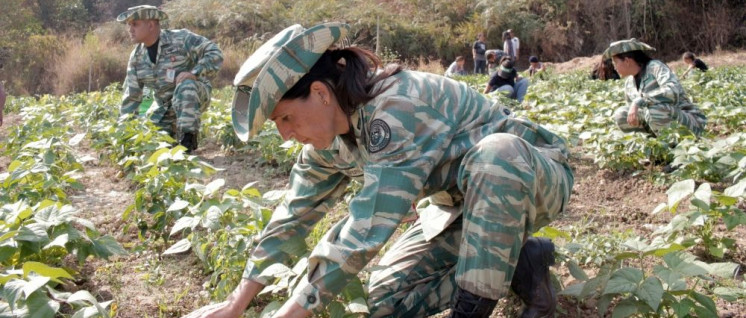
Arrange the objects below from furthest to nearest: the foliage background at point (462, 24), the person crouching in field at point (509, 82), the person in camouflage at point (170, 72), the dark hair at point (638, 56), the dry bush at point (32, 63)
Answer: the foliage background at point (462, 24), the dry bush at point (32, 63), the person crouching in field at point (509, 82), the person in camouflage at point (170, 72), the dark hair at point (638, 56)

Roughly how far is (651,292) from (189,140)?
14.3 feet

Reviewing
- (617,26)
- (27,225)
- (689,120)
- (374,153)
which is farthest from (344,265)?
(617,26)

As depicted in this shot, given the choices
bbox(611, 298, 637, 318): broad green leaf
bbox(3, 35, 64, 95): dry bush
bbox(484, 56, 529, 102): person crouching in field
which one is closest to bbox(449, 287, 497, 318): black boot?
bbox(611, 298, 637, 318): broad green leaf

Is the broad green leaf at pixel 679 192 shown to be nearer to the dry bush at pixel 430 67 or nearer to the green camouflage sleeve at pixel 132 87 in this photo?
the green camouflage sleeve at pixel 132 87

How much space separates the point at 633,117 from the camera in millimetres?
4742

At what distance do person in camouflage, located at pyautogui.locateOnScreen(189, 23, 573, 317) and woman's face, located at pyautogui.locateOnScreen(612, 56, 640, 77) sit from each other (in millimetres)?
2571

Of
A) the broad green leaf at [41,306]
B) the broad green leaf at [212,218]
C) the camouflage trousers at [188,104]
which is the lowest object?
the camouflage trousers at [188,104]

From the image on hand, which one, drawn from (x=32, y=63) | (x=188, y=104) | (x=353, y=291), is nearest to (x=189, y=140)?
(x=188, y=104)

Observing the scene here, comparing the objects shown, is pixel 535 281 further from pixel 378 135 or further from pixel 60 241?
pixel 60 241

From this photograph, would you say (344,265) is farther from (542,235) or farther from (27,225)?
(27,225)

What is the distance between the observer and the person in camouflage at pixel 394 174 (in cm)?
176

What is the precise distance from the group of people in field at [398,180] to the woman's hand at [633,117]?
2.69m

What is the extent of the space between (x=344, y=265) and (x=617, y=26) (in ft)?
75.5

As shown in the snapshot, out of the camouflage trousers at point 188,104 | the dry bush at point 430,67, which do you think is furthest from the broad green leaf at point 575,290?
the dry bush at point 430,67
